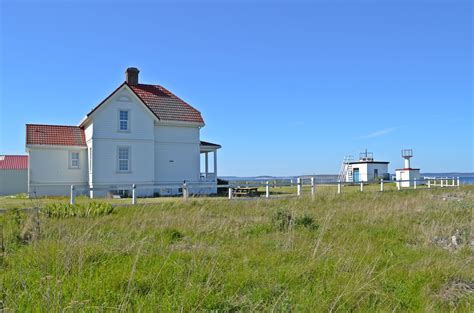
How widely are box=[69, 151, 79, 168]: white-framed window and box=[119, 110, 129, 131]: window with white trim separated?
3.51 metres

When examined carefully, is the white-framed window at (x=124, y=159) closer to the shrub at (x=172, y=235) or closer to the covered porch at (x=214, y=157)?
the covered porch at (x=214, y=157)

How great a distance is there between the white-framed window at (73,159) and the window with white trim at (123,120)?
351cm

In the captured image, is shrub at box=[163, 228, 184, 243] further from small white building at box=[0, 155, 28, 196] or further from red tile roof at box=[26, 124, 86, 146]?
small white building at box=[0, 155, 28, 196]

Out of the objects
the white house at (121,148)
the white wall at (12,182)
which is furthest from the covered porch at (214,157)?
the white wall at (12,182)

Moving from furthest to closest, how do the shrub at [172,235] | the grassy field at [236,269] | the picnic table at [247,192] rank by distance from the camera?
the picnic table at [247,192] → the shrub at [172,235] → the grassy field at [236,269]

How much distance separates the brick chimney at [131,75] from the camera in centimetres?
2758

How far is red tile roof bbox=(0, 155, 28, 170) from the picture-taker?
3111 centimetres

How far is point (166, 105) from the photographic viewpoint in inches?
1033

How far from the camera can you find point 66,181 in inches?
936

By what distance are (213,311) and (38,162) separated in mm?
22801

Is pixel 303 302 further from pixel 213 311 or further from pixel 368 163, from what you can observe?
pixel 368 163

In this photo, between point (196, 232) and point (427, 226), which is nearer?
point (196, 232)

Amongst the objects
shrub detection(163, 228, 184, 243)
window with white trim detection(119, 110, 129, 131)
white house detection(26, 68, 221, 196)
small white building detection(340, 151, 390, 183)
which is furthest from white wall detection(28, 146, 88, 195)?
small white building detection(340, 151, 390, 183)

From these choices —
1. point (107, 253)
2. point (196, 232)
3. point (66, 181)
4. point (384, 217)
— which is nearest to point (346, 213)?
point (384, 217)
